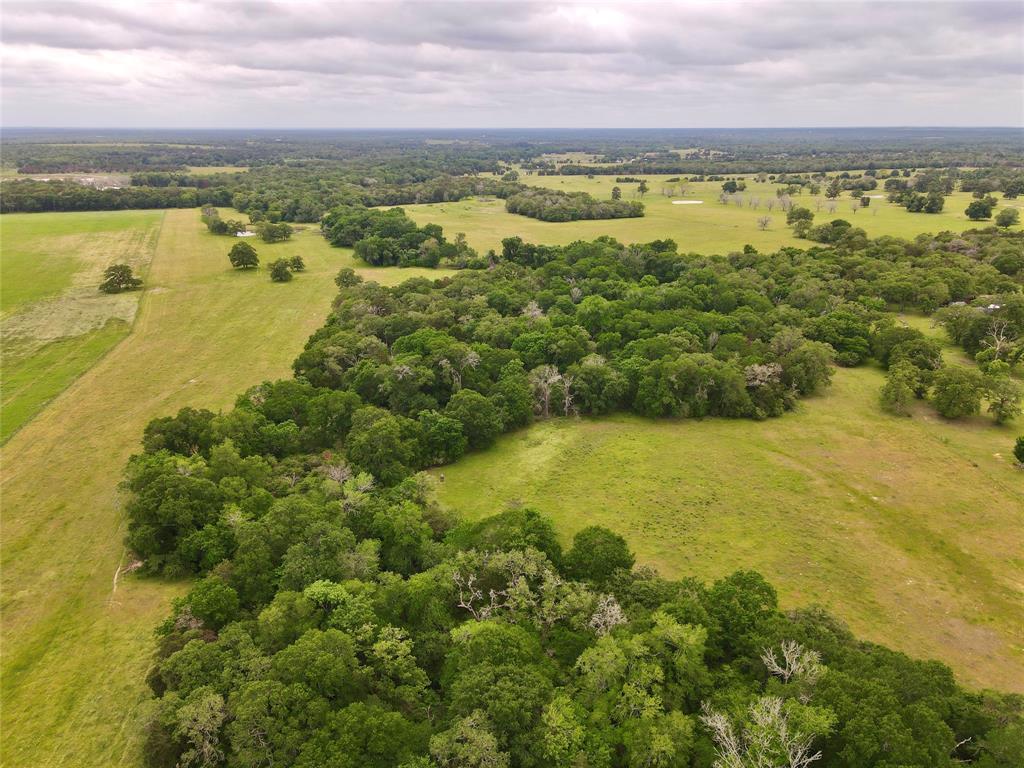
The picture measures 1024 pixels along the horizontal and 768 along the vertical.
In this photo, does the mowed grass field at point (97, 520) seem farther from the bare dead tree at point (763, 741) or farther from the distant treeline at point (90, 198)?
the distant treeline at point (90, 198)

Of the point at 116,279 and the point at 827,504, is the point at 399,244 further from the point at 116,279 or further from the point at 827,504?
the point at 827,504

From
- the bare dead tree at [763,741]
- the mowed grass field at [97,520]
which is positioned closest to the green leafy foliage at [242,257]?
the mowed grass field at [97,520]

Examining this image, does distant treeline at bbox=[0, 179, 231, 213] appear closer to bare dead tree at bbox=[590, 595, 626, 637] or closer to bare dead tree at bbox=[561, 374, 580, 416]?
bare dead tree at bbox=[561, 374, 580, 416]

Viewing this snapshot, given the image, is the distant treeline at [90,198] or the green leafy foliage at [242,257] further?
the distant treeline at [90,198]

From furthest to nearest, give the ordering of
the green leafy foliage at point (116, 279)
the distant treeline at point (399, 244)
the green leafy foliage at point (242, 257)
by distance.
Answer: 1. the distant treeline at point (399, 244)
2. the green leafy foliage at point (242, 257)
3. the green leafy foliage at point (116, 279)

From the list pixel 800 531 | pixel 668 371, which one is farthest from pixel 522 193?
pixel 800 531

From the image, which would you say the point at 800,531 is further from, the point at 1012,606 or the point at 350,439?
the point at 350,439
